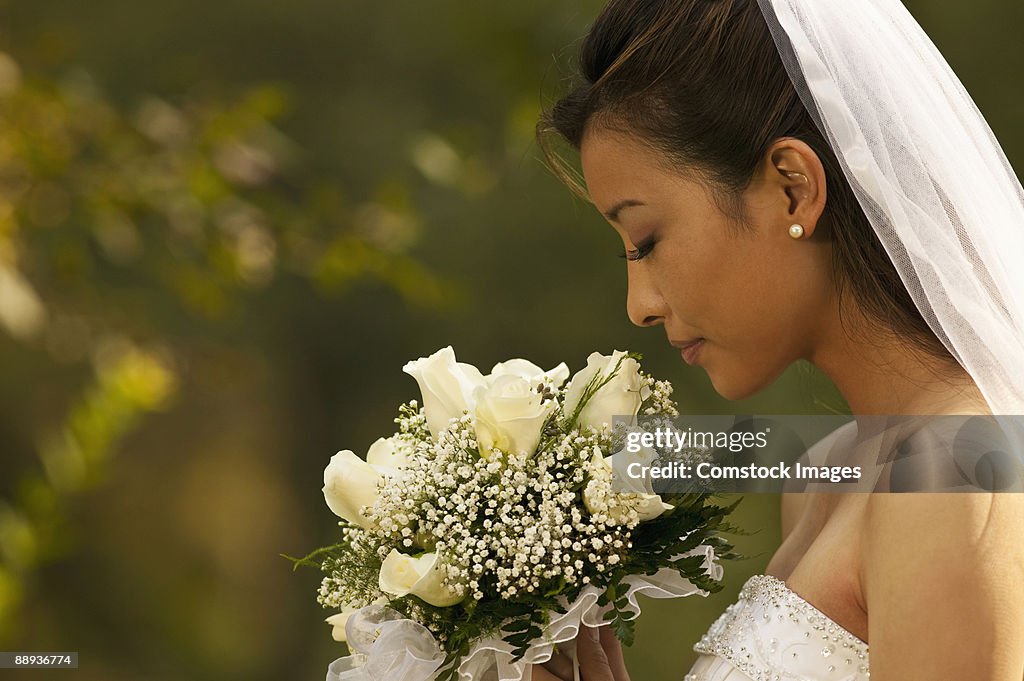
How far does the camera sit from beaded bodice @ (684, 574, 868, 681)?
1475 millimetres

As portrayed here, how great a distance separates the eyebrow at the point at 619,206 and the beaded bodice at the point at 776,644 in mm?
623

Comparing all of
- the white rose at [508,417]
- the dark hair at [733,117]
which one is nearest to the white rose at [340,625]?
the white rose at [508,417]

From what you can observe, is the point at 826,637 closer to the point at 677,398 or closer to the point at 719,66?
the point at 719,66

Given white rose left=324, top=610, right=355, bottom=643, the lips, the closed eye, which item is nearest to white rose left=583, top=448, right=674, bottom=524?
the lips

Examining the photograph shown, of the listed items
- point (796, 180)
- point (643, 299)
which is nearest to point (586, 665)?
point (643, 299)

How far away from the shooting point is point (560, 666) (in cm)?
166

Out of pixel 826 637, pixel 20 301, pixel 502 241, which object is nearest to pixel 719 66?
pixel 826 637

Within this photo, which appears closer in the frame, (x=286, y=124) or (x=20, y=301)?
(x=20, y=301)

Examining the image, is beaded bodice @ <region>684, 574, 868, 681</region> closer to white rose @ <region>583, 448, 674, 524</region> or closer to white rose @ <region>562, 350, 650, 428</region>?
white rose @ <region>583, 448, 674, 524</region>

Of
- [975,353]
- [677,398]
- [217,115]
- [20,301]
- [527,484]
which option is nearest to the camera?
[975,353]

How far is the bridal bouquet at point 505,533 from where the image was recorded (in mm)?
1496

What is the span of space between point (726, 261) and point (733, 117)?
0.21m

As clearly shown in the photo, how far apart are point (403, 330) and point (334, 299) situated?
0.32 meters

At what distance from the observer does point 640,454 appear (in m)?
1.56
